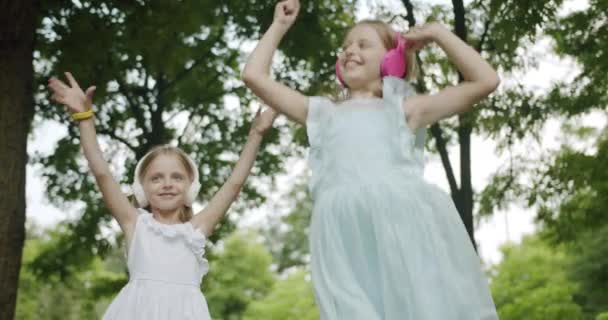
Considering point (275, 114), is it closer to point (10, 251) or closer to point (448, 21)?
point (10, 251)

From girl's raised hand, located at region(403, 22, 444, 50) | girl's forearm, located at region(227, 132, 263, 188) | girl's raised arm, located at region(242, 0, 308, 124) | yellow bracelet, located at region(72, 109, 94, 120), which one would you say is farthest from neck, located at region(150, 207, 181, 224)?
girl's raised hand, located at region(403, 22, 444, 50)

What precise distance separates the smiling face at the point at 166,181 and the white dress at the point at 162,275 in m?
0.09

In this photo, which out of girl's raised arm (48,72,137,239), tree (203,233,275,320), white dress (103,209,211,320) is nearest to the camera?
white dress (103,209,211,320)

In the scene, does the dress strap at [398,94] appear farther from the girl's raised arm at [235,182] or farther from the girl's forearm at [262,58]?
the girl's raised arm at [235,182]

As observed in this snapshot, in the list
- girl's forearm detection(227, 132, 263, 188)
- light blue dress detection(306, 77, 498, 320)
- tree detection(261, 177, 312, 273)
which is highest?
tree detection(261, 177, 312, 273)

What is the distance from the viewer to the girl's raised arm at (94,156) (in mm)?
3635

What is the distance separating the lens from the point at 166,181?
12.4 feet

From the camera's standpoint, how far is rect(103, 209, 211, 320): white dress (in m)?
3.53

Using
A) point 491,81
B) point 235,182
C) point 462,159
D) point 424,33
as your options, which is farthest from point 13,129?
point 491,81

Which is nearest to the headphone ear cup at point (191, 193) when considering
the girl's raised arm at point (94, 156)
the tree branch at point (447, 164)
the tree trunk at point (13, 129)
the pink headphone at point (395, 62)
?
the girl's raised arm at point (94, 156)

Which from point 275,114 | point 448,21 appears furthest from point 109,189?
point 448,21

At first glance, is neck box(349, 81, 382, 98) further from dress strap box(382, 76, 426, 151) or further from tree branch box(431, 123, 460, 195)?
tree branch box(431, 123, 460, 195)

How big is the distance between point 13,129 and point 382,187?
13.9 ft

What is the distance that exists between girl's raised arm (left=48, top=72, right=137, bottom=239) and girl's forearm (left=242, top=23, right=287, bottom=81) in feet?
3.03
